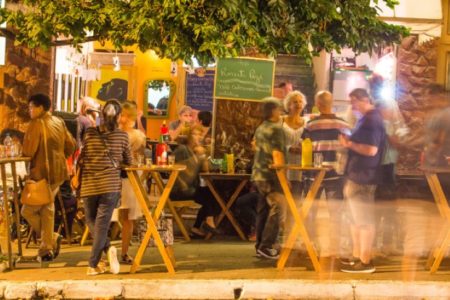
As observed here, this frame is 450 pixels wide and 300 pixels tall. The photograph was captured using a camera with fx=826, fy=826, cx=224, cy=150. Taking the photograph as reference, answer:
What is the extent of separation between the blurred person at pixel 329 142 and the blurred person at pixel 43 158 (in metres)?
2.94

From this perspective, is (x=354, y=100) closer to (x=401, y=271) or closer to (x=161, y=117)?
(x=401, y=271)

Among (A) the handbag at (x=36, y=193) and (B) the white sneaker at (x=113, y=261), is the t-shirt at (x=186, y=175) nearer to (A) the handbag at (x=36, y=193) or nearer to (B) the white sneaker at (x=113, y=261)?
(A) the handbag at (x=36, y=193)

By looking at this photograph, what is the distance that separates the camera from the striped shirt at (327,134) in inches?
379

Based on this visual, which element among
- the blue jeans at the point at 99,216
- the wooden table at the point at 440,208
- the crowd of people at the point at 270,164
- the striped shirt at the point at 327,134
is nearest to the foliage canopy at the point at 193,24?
the crowd of people at the point at 270,164

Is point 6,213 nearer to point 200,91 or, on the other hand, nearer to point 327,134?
Result: point 327,134

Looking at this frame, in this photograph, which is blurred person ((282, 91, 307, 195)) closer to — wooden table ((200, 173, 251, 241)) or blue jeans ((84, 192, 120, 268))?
wooden table ((200, 173, 251, 241))

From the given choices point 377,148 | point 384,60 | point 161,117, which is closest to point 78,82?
point 161,117

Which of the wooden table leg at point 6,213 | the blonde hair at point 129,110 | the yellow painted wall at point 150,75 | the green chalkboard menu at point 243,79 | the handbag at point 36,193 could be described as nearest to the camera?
the wooden table leg at point 6,213

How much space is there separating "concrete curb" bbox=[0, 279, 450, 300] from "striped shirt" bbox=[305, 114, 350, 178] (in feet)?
6.00

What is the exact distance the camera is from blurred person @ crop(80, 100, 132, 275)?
8.47 metres

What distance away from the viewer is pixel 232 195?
36.4 ft

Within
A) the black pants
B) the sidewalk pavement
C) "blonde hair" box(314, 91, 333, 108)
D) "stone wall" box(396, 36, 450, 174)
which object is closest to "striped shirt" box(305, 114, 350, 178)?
"blonde hair" box(314, 91, 333, 108)

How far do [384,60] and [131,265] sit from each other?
609 centimetres

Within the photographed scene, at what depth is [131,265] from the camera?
9.14m
